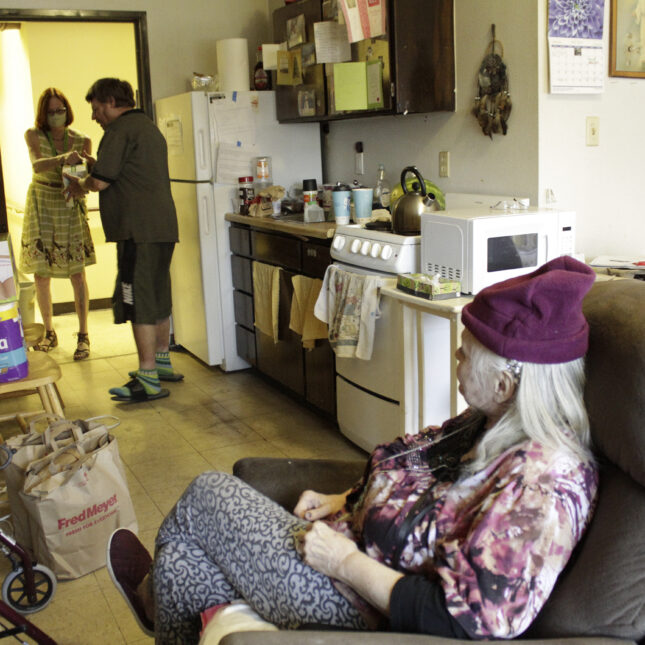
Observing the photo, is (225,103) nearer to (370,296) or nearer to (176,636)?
(370,296)

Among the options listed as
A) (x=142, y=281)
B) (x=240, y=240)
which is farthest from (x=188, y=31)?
(x=142, y=281)

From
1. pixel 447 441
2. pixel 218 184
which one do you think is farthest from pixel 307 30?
pixel 447 441

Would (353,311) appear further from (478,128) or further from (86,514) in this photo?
(86,514)

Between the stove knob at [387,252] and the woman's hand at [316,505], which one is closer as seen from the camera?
the woman's hand at [316,505]

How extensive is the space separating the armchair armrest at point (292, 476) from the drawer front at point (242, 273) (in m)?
2.51

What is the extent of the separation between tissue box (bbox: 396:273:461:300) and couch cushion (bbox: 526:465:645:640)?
4.30 ft

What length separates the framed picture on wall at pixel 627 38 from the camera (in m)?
2.96

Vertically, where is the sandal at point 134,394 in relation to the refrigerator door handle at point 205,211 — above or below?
below

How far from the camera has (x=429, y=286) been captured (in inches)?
97.7

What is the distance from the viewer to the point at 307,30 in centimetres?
381

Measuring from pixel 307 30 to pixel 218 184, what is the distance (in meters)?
0.95

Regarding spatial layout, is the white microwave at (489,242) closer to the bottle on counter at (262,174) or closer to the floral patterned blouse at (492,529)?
the floral patterned blouse at (492,529)

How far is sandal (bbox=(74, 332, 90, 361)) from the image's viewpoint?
16.3 feet

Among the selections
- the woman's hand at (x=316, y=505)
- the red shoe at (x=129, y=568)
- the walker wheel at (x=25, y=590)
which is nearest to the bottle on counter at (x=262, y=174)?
the walker wheel at (x=25, y=590)
